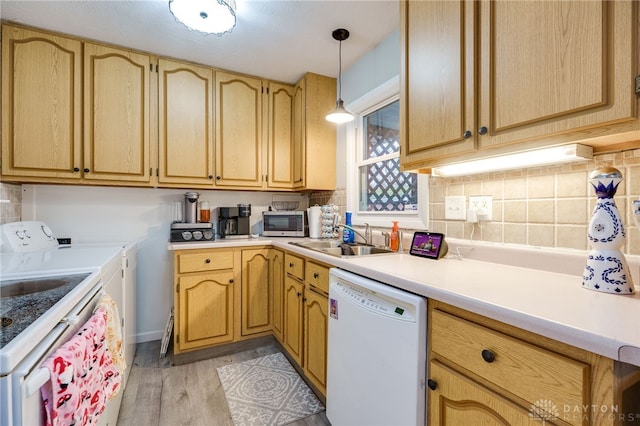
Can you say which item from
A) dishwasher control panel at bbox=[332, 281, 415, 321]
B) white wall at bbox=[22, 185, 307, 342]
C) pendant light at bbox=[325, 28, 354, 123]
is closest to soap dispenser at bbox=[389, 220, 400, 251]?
dishwasher control panel at bbox=[332, 281, 415, 321]

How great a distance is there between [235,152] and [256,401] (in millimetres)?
1876

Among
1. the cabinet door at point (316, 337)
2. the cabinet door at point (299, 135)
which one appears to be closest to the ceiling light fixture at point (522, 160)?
the cabinet door at point (316, 337)

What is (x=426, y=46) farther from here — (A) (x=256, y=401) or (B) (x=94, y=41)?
(B) (x=94, y=41)

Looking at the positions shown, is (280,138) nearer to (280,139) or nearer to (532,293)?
(280,139)

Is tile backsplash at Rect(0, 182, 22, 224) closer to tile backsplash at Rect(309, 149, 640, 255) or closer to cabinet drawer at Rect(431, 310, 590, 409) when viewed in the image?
cabinet drawer at Rect(431, 310, 590, 409)

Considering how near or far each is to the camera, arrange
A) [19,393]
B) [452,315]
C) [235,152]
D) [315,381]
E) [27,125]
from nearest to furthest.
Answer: [19,393] < [452,315] < [315,381] < [27,125] < [235,152]

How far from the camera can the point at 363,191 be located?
A: 2373 mm

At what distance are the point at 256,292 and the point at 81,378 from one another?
5.22ft

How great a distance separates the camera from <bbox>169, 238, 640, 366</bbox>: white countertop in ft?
1.85

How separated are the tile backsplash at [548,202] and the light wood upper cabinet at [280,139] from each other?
1.63 m

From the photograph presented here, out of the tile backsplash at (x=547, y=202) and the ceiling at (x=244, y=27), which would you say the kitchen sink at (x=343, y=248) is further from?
the ceiling at (x=244, y=27)

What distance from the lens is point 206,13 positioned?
149 centimetres

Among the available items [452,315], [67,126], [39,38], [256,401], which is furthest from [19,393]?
[39,38]

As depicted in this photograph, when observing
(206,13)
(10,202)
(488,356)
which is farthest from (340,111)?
(10,202)
